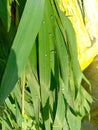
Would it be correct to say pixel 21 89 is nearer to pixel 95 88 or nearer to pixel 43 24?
pixel 43 24

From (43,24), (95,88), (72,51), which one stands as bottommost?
(95,88)

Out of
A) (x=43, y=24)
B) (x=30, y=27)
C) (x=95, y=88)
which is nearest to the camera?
(x=30, y=27)

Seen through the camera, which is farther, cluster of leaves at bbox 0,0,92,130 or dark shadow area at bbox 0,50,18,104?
cluster of leaves at bbox 0,0,92,130

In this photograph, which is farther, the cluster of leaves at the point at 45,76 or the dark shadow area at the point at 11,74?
the cluster of leaves at the point at 45,76

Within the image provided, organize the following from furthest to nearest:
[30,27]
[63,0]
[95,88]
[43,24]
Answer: [95,88] → [63,0] → [43,24] → [30,27]

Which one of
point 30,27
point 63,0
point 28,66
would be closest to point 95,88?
point 63,0

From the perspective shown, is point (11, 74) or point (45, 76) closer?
point (11, 74)

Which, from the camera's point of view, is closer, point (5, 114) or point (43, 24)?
point (43, 24)

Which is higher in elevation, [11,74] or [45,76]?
[11,74]
